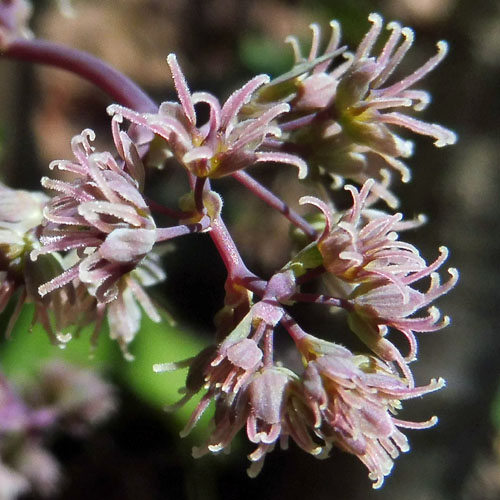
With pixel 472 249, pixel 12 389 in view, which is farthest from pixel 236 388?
pixel 472 249

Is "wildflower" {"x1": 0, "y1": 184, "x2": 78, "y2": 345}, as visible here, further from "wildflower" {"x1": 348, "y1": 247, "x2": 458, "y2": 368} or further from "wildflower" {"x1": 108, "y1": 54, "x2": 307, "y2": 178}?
"wildflower" {"x1": 348, "y1": 247, "x2": 458, "y2": 368}

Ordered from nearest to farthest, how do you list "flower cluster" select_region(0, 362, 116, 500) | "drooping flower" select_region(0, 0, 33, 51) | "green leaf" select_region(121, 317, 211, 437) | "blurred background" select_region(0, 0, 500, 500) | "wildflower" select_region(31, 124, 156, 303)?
1. "wildflower" select_region(31, 124, 156, 303)
2. "drooping flower" select_region(0, 0, 33, 51)
3. "flower cluster" select_region(0, 362, 116, 500)
4. "blurred background" select_region(0, 0, 500, 500)
5. "green leaf" select_region(121, 317, 211, 437)

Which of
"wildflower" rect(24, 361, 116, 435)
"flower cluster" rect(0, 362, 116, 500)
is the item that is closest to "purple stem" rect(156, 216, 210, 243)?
"flower cluster" rect(0, 362, 116, 500)

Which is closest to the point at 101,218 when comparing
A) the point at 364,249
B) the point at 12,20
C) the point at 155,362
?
the point at 364,249

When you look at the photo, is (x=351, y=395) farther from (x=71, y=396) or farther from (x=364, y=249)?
(x=71, y=396)

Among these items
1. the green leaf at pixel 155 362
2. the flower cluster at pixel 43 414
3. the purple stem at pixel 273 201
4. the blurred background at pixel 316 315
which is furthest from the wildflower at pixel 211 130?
the green leaf at pixel 155 362

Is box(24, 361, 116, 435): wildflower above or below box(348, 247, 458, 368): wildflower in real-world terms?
below

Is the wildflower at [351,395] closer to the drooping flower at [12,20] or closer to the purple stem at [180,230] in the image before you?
the purple stem at [180,230]

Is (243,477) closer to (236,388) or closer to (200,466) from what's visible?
(200,466)
